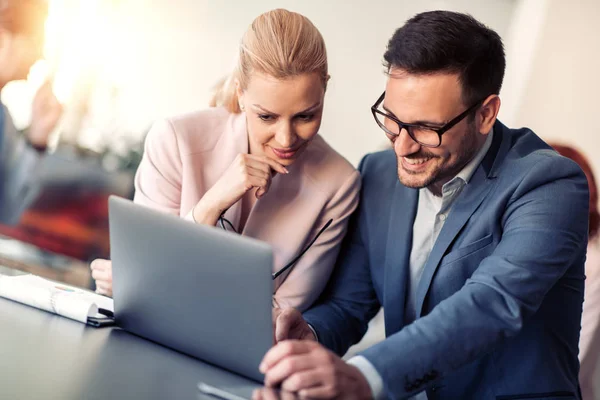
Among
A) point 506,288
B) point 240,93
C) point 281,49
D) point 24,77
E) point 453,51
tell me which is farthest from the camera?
point 24,77

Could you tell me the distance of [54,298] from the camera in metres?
1.47

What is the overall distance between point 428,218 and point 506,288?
0.47 m

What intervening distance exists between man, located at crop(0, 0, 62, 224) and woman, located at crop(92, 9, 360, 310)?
3.23 m

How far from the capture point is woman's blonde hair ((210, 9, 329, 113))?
1771 mm

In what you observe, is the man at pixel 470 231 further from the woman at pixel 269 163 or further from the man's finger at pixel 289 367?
the man's finger at pixel 289 367

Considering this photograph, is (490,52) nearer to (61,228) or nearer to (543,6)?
(543,6)

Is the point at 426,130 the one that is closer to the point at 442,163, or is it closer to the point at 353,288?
the point at 442,163

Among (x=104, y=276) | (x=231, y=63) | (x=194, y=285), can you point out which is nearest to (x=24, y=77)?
(x=231, y=63)

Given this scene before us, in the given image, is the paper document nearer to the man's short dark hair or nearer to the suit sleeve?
the suit sleeve

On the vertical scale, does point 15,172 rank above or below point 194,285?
below

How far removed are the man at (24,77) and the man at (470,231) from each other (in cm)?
364

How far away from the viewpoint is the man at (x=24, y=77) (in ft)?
16.3

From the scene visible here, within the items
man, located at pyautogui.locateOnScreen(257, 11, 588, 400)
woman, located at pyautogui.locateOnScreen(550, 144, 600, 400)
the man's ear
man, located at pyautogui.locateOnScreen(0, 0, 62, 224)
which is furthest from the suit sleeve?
man, located at pyautogui.locateOnScreen(0, 0, 62, 224)

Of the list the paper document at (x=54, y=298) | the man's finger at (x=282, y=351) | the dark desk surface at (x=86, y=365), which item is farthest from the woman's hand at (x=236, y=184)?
the man's finger at (x=282, y=351)
